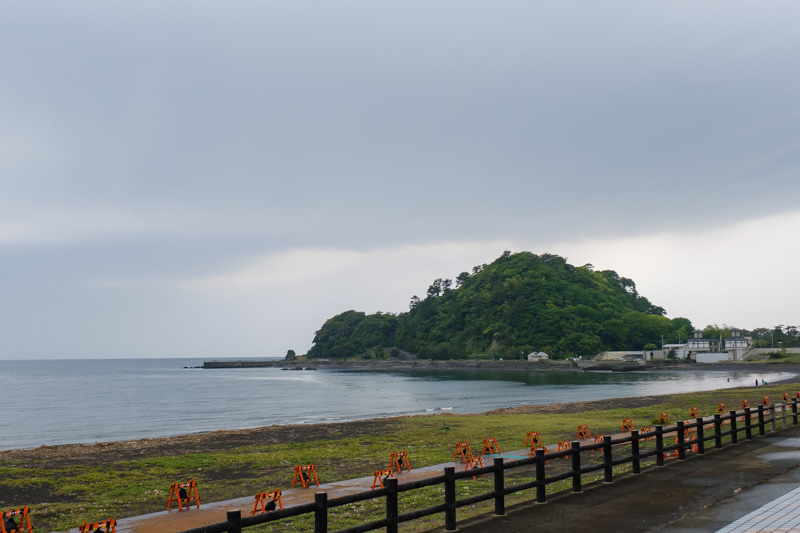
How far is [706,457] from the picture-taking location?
15.8 m

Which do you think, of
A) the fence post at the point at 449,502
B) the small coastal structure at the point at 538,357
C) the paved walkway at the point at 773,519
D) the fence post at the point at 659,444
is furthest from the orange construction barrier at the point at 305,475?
the small coastal structure at the point at 538,357

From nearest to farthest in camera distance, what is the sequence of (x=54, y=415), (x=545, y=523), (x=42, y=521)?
1. (x=545, y=523)
2. (x=42, y=521)
3. (x=54, y=415)

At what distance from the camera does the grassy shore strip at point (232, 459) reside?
55.5 ft

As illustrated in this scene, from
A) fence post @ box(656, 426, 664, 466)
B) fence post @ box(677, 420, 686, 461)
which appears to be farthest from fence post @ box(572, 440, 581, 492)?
fence post @ box(677, 420, 686, 461)

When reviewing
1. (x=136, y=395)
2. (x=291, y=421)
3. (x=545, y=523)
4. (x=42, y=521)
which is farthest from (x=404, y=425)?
(x=136, y=395)

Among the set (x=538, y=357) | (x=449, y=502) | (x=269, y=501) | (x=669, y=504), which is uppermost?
(x=449, y=502)

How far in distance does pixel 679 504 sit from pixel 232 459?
1842 centimetres

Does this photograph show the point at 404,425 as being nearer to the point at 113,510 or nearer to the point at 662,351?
the point at 113,510

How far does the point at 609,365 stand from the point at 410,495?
15642cm

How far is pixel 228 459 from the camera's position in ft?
81.4

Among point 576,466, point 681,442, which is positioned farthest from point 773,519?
point 681,442

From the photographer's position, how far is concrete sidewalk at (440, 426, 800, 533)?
9.45 m

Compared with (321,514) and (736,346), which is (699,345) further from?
(321,514)

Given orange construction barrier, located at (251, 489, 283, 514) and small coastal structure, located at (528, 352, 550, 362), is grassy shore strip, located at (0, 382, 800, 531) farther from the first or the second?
small coastal structure, located at (528, 352, 550, 362)
